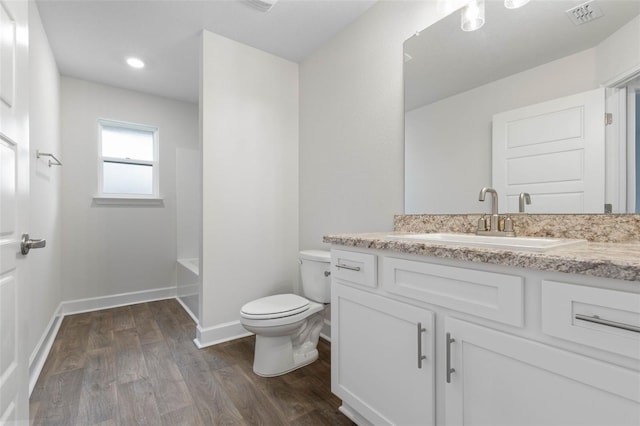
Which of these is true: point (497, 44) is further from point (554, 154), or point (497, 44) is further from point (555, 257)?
point (555, 257)

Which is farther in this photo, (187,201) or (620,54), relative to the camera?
(187,201)

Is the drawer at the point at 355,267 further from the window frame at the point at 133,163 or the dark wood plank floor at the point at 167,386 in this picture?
the window frame at the point at 133,163

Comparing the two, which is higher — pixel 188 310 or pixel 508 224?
pixel 508 224

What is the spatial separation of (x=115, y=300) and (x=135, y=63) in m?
2.36

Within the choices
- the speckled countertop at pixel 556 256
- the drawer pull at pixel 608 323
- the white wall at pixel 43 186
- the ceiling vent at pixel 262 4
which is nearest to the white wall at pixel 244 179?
the ceiling vent at pixel 262 4

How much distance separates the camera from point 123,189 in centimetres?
320

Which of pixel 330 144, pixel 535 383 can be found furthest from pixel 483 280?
pixel 330 144

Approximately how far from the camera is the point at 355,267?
1265mm

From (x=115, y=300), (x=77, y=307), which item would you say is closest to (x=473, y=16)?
(x=115, y=300)

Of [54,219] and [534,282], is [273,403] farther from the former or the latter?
[54,219]

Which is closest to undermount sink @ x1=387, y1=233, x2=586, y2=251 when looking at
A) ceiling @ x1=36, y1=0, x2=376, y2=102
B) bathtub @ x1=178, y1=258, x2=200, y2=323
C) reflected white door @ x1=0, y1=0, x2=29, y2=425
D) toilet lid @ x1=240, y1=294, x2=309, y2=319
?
toilet lid @ x1=240, y1=294, x2=309, y2=319

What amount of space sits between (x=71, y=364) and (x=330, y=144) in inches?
91.8

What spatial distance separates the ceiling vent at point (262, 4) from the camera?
1834 mm

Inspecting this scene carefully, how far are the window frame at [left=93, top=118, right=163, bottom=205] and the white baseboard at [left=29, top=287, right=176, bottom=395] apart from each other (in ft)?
3.27
